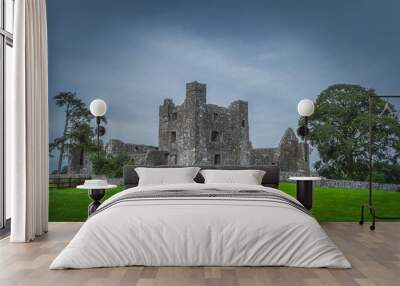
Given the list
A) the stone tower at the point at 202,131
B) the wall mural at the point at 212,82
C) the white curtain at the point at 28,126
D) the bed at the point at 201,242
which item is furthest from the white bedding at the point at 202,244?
the stone tower at the point at 202,131

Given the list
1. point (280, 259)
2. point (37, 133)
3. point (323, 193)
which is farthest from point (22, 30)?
point (323, 193)

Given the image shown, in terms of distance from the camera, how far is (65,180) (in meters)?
8.48

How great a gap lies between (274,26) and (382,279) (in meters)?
6.28

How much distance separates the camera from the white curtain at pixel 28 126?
4.57 meters

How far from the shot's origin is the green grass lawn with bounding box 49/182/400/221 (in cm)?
741

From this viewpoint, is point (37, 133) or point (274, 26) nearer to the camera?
point (37, 133)

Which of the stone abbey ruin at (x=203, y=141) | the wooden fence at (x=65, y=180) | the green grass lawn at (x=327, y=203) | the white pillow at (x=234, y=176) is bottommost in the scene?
the green grass lawn at (x=327, y=203)

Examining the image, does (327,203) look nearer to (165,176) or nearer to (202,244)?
(165,176)

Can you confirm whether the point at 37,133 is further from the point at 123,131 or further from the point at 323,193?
the point at 323,193

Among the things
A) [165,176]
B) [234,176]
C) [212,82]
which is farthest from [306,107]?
[212,82]

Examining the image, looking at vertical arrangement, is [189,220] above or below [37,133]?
below

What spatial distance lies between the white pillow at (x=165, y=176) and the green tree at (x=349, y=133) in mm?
3731

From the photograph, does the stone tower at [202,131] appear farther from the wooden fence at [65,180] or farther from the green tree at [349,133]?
the wooden fence at [65,180]

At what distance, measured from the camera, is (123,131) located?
28.9 ft
